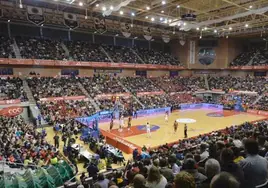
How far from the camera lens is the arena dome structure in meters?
9.18

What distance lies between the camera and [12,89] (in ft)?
77.9

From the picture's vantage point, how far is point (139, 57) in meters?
39.2

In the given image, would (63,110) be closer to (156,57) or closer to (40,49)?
(40,49)

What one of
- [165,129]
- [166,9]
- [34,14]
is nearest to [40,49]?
[34,14]

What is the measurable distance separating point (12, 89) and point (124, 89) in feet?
Answer: 51.1

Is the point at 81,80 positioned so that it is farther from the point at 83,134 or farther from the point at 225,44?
the point at 225,44

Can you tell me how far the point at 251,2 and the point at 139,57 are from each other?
2145 centimetres

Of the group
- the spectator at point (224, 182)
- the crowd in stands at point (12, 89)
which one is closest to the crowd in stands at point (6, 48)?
the crowd in stands at point (12, 89)

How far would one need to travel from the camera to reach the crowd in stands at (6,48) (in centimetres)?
2465

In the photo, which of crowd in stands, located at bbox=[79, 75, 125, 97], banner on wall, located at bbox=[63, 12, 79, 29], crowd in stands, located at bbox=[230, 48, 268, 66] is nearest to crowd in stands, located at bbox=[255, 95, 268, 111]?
crowd in stands, located at bbox=[230, 48, 268, 66]

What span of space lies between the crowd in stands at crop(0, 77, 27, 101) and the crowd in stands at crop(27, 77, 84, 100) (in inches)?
51.0

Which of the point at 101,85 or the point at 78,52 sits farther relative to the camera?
the point at 101,85

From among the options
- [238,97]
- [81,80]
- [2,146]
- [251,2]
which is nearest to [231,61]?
[238,97]

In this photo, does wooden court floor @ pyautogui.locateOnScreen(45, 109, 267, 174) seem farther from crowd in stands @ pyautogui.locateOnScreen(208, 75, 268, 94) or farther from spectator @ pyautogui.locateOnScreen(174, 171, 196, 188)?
crowd in stands @ pyautogui.locateOnScreen(208, 75, 268, 94)
